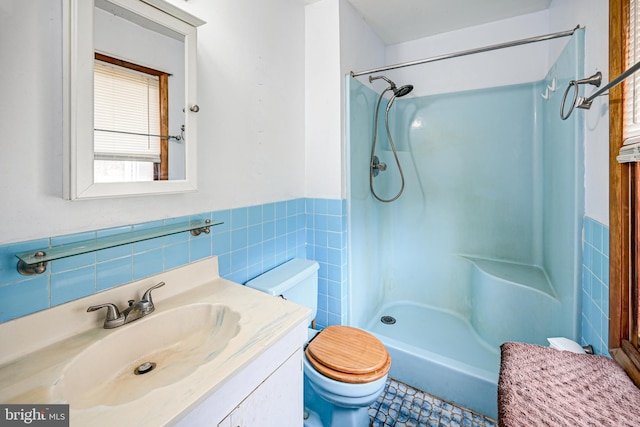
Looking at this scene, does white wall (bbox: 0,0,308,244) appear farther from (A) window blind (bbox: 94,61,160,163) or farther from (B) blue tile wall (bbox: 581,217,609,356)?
(B) blue tile wall (bbox: 581,217,609,356)

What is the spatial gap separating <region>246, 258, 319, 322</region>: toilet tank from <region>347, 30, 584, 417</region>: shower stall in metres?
0.34

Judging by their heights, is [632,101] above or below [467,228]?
above

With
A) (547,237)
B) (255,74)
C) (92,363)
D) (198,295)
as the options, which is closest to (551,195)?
(547,237)

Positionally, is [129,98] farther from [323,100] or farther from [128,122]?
[323,100]

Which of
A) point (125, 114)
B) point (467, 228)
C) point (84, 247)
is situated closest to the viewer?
point (84, 247)

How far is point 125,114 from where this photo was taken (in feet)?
2.95

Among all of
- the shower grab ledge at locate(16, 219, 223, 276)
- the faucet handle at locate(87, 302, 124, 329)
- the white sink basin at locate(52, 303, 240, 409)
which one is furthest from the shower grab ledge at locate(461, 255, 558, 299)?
the faucet handle at locate(87, 302, 124, 329)

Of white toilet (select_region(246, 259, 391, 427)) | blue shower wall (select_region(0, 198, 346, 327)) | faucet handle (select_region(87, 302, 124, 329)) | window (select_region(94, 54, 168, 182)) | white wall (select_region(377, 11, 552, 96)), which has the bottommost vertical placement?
white toilet (select_region(246, 259, 391, 427))

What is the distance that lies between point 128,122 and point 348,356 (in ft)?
4.23

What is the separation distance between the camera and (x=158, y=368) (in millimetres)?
858

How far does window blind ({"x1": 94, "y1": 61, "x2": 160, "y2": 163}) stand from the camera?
84 cm

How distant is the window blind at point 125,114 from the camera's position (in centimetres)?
84

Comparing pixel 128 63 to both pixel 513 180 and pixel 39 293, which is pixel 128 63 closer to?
pixel 39 293

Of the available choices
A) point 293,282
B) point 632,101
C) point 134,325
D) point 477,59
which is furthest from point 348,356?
point 477,59
